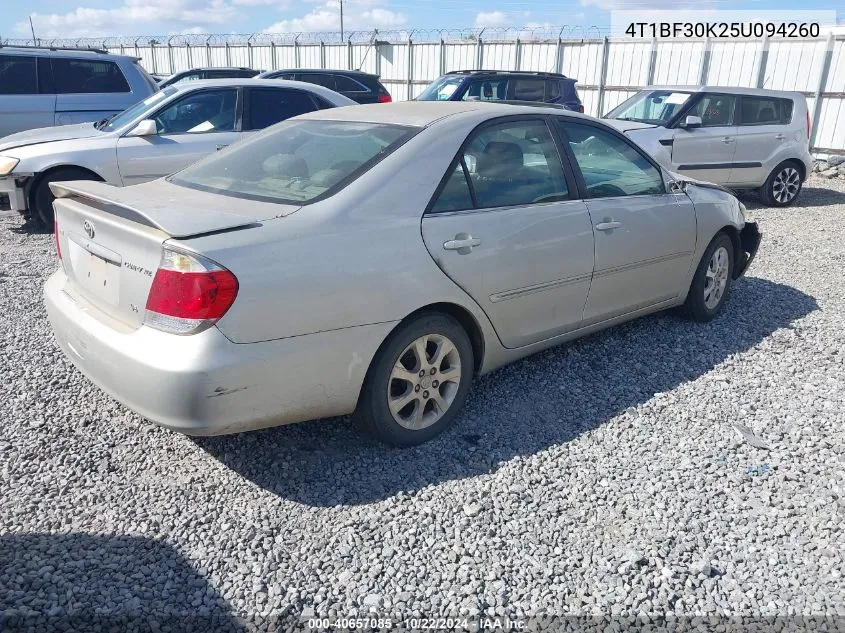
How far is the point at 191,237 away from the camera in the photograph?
110 inches

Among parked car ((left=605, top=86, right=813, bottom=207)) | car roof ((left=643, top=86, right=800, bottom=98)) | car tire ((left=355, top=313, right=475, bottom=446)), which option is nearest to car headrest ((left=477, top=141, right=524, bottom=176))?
car tire ((left=355, top=313, right=475, bottom=446))

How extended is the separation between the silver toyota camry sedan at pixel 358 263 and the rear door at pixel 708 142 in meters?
5.95

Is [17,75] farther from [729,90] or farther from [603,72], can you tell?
[603,72]

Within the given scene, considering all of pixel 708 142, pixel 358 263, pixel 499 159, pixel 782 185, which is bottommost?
pixel 782 185

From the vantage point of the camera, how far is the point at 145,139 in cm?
754

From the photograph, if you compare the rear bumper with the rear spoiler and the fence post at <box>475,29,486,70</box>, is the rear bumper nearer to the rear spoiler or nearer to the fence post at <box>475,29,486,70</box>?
the rear spoiler

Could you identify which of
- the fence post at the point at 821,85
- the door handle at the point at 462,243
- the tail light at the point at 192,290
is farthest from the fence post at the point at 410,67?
the tail light at the point at 192,290

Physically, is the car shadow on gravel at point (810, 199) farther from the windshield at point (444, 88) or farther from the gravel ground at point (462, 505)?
the gravel ground at point (462, 505)

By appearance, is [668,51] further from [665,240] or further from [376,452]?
[376,452]

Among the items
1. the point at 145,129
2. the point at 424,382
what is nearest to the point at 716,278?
the point at 424,382

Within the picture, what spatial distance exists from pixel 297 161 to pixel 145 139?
462 centimetres

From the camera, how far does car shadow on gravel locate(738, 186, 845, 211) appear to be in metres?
11.2

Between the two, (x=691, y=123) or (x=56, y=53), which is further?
(x=56, y=53)

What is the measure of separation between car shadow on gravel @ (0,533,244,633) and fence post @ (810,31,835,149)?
15.8m
